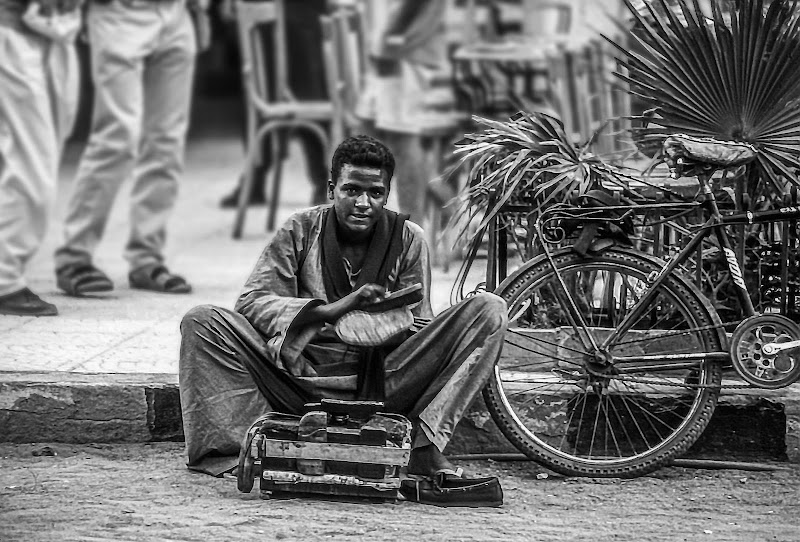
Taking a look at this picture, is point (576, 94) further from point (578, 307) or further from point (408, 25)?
point (578, 307)

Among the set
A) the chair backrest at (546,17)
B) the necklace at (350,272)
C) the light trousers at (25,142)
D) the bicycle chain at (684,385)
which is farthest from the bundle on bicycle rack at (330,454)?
the chair backrest at (546,17)

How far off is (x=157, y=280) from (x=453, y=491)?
9.96 ft

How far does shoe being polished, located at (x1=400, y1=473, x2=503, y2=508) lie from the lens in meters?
4.73

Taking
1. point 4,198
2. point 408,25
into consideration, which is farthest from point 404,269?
point 408,25

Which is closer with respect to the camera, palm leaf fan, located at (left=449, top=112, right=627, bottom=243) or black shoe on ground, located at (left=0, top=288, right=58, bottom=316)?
palm leaf fan, located at (left=449, top=112, right=627, bottom=243)

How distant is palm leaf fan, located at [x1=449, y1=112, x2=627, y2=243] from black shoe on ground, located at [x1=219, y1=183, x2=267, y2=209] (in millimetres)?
5004

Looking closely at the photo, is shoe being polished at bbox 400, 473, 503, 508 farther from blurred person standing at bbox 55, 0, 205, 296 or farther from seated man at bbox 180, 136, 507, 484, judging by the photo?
blurred person standing at bbox 55, 0, 205, 296

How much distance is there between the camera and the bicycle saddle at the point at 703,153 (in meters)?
4.95

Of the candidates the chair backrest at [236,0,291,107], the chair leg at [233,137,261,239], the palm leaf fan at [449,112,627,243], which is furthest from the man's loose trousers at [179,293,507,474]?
the chair backrest at [236,0,291,107]

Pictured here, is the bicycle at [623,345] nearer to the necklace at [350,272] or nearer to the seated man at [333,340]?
the seated man at [333,340]

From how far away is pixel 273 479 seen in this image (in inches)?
184

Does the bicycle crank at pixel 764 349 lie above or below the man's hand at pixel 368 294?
below

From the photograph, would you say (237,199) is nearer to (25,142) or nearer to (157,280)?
(157,280)

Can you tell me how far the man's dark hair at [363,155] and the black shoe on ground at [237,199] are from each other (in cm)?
543
